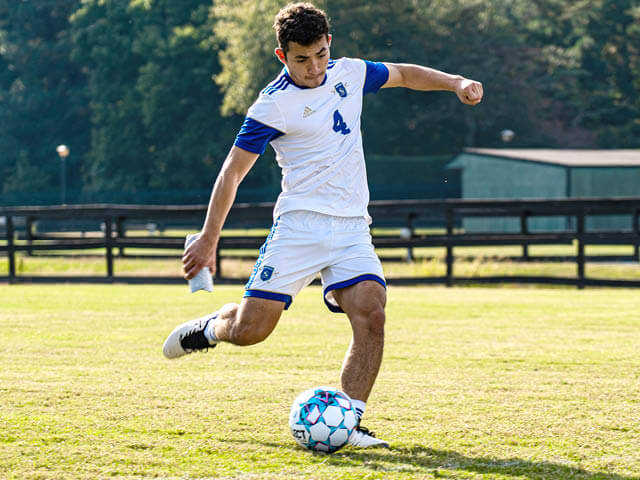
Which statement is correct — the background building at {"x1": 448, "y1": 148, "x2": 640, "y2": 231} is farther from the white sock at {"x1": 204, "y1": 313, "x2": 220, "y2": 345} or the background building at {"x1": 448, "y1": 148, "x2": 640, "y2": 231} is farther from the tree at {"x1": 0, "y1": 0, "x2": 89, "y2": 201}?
the tree at {"x1": 0, "y1": 0, "x2": 89, "y2": 201}

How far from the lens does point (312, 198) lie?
461 cm

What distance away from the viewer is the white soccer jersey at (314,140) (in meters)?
4.53

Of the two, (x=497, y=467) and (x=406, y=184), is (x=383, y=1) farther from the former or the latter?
(x=497, y=467)

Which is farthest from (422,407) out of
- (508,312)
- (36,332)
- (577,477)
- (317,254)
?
(508,312)

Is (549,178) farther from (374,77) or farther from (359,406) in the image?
(359,406)

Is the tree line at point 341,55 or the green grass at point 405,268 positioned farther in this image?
the tree line at point 341,55

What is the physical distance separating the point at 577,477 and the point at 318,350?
13.0ft

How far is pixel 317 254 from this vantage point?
180 inches

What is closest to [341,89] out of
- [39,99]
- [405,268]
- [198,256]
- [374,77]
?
[374,77]

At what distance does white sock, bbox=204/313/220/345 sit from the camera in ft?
16.9

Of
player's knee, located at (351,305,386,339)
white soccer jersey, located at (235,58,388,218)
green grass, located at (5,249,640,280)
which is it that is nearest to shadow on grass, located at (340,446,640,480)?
player's knee, located at (351,305,386,339)

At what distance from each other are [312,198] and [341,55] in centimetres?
4707

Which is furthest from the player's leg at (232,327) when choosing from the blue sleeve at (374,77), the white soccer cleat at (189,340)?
the blue sleeve at (374,77)

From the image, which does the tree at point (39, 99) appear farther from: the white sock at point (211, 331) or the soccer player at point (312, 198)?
the soccer player at point (312, 198)
